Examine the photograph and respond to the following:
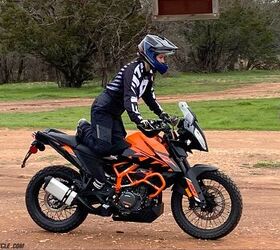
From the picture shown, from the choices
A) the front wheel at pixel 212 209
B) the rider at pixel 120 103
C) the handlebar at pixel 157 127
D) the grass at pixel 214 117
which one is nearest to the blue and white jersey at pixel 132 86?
the rider at pixel 120 103

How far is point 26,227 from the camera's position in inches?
289

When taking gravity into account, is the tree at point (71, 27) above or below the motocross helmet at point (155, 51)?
below

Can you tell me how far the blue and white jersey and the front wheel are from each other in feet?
3.08

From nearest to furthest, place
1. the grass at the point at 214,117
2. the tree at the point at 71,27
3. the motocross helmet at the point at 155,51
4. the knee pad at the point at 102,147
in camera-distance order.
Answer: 1. the motocross helmet at the point at 155,51
2. the knee pad at the point at 102,147
3. the grass at the point at 214,117
4. the tree at the point at 71,27

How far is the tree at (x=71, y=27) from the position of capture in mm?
37562

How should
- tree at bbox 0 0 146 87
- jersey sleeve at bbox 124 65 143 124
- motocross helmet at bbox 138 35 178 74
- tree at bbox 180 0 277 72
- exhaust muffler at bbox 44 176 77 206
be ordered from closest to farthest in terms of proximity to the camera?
jersey sleeve at bbox 124 65 143 124, motocross helmet at bbox 138 35 178 74, exhaust muffler at bbox 44 176 77 206, tree at bbox 0 0 146 87, tree at bbox 180 0 277 72

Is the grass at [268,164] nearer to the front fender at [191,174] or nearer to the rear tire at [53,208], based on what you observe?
the front fender at [191,174]

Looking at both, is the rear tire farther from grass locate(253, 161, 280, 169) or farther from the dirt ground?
grass locate(253, 161, 280, 169)

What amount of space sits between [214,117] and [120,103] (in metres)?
14.8

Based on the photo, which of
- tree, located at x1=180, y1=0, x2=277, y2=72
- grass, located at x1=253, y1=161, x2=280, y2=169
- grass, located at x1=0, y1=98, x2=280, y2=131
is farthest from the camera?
tree, located at x1=180, y1=0, x2=277, y2=72

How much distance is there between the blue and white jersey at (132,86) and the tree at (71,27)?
30.6 m

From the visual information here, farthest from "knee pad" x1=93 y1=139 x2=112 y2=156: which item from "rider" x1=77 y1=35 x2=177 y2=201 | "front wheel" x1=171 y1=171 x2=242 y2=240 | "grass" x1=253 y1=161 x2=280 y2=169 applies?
"grass" x1=253 y1=161 x2=280 y2=169

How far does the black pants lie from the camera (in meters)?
6.80

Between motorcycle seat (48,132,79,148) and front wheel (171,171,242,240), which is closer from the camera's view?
front wheel (171,171,242,240)
